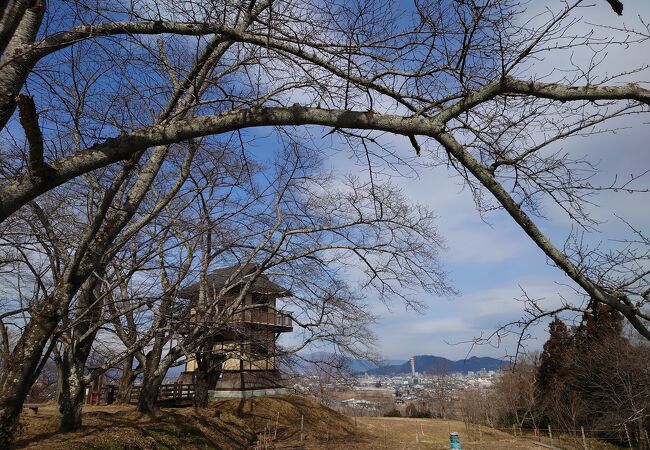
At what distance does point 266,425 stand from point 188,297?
30.2 ft

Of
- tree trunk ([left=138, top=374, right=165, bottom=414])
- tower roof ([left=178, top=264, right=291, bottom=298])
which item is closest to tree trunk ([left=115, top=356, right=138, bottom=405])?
tree trunk ([left=138, top=374, right=165, bottom=414])

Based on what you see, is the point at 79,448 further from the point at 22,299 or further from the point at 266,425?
the point at 266,425

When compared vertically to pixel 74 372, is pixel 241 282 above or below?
above

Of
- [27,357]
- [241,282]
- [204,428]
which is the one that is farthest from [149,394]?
[27,357]

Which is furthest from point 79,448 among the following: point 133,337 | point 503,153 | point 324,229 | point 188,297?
point 503,153

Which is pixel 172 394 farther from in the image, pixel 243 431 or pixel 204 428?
pixel 204 428

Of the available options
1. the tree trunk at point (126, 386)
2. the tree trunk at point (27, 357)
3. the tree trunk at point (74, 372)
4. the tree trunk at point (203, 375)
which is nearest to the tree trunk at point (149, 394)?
the tree trunk at point (203, 375)

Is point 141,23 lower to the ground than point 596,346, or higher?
higher

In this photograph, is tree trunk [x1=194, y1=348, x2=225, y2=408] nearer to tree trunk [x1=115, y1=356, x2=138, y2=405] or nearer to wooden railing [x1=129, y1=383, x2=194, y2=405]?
tree trunk [x1=115, y1=356, x2=138, y2=405]

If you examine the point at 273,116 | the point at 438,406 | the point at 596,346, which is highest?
the point at 273,116

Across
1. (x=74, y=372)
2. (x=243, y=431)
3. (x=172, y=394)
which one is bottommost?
(x=243, y=431)

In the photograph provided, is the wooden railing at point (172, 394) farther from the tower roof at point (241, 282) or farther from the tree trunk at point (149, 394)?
the tower roof at point (241, 282)

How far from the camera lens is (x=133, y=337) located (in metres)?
11.6

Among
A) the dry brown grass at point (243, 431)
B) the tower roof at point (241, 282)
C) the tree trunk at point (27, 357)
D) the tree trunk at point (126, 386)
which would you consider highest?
the tower roof at point (241, 282)
